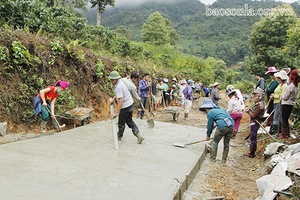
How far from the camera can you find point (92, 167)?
13.2 feet

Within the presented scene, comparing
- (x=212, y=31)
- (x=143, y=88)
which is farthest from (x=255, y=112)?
(x=212, y=31)

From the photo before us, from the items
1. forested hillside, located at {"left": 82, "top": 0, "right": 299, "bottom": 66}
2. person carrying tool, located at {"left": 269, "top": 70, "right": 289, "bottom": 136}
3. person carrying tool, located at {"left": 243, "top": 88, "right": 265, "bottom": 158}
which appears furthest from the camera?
forested hillside, located at {"left": 82, "top": 0, "right": 299, "bottom": 66}

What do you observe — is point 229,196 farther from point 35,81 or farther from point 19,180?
point 35,81

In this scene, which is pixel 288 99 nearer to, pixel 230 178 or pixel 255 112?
pixel 255 112

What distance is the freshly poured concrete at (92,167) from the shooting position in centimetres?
315

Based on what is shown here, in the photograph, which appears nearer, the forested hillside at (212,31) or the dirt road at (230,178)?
the dirt road at (230,178)

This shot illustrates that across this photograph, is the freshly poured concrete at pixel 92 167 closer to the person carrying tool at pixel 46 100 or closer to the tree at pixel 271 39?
the person carrying tool at pixel 46 100

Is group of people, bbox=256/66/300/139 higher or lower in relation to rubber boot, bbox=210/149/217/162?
higher

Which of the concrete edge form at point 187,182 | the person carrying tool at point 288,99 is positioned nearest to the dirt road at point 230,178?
the concrete edge form at point 187,182

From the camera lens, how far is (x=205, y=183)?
177 inches

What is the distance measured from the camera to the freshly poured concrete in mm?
3152

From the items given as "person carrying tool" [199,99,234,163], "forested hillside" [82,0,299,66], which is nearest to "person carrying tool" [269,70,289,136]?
"person carrying tool" [199,99,234,163]

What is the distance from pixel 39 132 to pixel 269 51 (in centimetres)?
1848

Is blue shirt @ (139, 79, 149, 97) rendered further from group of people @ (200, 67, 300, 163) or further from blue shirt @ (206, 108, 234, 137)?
blue shirt @ (206, 108, 234, 137)
